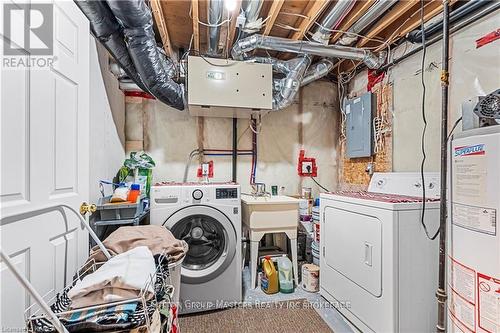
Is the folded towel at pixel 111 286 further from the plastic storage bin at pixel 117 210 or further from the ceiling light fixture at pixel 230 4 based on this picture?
the ceiling light fixture at pixel 230 4

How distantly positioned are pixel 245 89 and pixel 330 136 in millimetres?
1451

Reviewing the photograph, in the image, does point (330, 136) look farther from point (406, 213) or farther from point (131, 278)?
point (131, 278)

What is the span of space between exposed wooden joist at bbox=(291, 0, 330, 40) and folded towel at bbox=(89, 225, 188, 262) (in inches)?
73.6

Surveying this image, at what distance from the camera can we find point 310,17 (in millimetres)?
1986

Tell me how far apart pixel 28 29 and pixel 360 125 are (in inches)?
108

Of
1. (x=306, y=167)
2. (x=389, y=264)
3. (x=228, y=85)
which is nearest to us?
(x=389, y=264)

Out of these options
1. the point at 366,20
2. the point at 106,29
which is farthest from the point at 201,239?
the point at 366,20

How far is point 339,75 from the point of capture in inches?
127

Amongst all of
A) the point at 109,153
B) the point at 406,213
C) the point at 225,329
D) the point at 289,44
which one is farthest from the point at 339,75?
the point at 225,329

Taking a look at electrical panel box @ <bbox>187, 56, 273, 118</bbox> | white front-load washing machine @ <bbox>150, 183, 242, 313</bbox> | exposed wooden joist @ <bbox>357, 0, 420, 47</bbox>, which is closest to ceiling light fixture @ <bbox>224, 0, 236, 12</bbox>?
electrical panel box @ <bbox>187, 56, 273, 118</bbox>

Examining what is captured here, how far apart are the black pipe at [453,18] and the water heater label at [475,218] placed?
4.50 ft

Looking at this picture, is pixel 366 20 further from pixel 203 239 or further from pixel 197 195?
pixel 203 239

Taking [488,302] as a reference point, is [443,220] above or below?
above

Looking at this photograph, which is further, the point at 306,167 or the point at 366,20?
the point at 306,167
